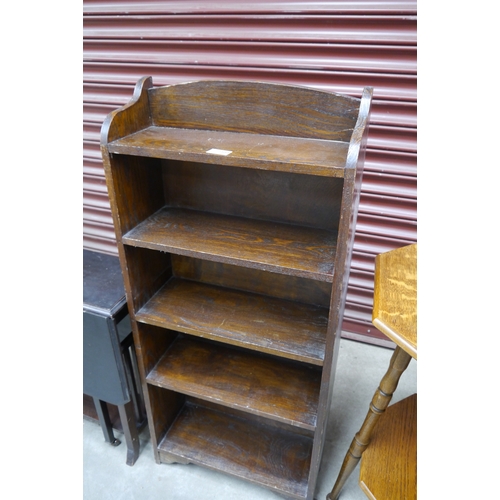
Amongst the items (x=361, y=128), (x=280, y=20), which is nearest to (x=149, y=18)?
(x=280, y=20)

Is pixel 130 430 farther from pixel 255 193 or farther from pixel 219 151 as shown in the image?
pixel 219 151

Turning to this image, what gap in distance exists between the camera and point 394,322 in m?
0.86

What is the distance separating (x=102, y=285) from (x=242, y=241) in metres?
0.62

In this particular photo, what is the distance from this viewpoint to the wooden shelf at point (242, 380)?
1287 millimetres

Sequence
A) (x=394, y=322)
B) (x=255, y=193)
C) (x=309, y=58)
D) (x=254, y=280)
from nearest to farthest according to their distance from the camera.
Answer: (x=394, y=322) → (x=255, y=193) → (x=254, y=280) → (x=309, y=58)

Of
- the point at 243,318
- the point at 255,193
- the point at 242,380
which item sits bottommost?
the point at 242,380

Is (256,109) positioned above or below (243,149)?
above

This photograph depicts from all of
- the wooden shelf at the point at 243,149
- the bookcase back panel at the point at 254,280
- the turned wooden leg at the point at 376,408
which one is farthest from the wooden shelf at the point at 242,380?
the wooden shelf at the point at 243,149

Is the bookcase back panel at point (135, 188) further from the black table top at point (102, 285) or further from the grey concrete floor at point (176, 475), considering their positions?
the grey concrete floor at point (176, 475)

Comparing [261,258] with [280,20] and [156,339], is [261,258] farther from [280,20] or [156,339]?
[280,20]

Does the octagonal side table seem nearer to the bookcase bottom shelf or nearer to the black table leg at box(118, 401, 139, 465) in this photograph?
the bookcase bottom shelf

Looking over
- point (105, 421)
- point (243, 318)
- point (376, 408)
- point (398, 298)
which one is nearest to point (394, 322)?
point (398, 298)

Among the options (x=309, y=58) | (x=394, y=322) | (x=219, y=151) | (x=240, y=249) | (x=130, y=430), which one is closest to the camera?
(x=394, y=322)

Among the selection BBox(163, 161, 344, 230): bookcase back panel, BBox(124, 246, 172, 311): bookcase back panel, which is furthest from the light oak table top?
BBox(124, 246, 172, 311): bookcase back panel
